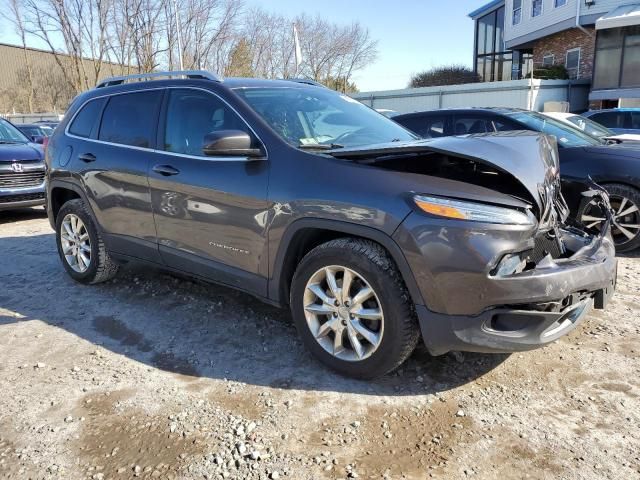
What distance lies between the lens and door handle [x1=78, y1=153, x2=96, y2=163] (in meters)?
4.59

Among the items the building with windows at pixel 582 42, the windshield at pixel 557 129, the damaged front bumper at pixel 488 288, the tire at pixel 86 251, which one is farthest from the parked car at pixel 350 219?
the building with windows at pixel 582 42

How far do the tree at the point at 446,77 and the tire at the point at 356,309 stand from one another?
31.9 m

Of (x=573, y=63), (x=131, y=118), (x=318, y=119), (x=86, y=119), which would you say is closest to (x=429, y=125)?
(x=318, y=119)

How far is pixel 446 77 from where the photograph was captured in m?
34.2

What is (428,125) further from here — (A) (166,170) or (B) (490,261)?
(B) (490,261)

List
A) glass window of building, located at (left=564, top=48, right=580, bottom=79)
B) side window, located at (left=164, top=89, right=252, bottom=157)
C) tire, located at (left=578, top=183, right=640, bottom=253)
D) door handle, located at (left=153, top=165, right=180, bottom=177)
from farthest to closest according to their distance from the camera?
glass window of building, located at (left=564, top=48, right=580, bottom=79) → tire, located at (left=578, top=183, right=640, bottom=253) → door handle, located at (left=153, top=165, right=180, bottom=177) → side window, located at (left=164, top=89, right=252, bottom=157)

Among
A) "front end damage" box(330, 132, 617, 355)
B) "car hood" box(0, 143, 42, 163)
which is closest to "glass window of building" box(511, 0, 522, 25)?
"car hood" box(0, 143, 42, 163)

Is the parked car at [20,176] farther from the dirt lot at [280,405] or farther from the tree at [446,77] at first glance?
the tree at [446,77]

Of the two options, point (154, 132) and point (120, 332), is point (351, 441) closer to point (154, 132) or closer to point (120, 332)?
point (120, 332)

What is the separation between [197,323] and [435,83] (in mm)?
32967

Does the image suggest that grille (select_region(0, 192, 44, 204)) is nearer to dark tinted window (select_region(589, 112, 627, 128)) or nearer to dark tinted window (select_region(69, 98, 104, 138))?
dark tinted window (select_region(69, 98, 104, 138))

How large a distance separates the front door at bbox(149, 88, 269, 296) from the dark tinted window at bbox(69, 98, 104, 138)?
3.60ft

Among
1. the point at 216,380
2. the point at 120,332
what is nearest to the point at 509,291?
the point at 216,380

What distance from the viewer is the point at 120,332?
3.96 metres
